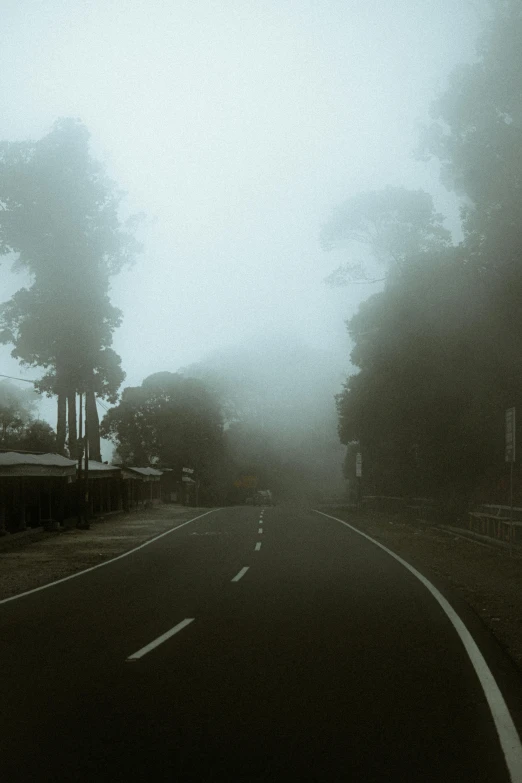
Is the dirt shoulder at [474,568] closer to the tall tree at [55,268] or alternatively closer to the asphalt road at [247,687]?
the asphalt road at [247,687]

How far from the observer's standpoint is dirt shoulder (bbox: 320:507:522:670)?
1049 centimetres

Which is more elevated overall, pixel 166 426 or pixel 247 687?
pixel 166 426

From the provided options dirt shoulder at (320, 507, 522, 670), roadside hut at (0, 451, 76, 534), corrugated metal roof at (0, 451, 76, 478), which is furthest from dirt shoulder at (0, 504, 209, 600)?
dirt shoulder at (320, 507, 522, 670)

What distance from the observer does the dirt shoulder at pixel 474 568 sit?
10.5m

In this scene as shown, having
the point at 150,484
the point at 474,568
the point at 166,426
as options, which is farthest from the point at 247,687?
the point at 166,426

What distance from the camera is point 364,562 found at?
18.0m

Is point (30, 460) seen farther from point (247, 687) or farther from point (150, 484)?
point (150, 484)

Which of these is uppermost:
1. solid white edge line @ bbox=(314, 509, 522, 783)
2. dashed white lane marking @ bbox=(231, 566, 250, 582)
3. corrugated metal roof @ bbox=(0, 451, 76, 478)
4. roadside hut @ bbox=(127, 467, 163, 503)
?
corrugated metal roof @ bbox=(0, 451, 76, 478)

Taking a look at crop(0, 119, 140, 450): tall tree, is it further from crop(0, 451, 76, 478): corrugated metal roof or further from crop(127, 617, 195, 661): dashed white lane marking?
crop(127, 617, 195, 661): dashed white lane marking

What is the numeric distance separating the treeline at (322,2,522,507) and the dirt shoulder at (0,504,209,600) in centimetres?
1114

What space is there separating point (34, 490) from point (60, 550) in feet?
29.8

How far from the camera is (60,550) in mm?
24297

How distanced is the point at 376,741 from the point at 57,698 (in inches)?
106

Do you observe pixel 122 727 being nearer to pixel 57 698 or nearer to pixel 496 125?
pixel 57 698
